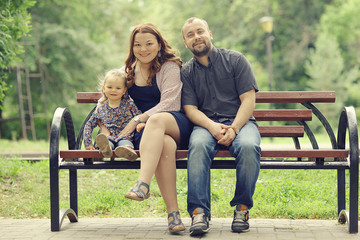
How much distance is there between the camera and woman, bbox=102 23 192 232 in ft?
11.7

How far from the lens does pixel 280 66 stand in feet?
111

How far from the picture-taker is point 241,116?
3.87 m

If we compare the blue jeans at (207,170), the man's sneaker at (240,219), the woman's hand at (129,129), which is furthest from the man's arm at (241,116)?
the woman's hand at (129,129)

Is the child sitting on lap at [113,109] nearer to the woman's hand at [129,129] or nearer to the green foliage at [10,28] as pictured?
the woman's hand at [129,129]

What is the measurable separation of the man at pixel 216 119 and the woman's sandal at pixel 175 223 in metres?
0.12

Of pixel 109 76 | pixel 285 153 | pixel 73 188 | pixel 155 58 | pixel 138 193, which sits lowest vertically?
pixel 73 188

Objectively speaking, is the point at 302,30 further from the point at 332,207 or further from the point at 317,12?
the point at 332,207

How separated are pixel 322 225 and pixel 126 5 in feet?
72.7

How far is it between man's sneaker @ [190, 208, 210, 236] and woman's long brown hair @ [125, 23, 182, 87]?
3.92 ft

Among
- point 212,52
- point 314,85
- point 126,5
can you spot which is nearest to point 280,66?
point 314,85

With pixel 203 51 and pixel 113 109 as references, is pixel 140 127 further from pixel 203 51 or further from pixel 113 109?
pixel 203 51

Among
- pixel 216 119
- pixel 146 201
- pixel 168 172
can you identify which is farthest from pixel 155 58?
pixel 146 201

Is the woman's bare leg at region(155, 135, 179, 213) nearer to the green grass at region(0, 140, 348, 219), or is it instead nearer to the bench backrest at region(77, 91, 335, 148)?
the green grass at region(0, 140, 348, 219)

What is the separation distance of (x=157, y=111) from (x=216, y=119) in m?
0.48
